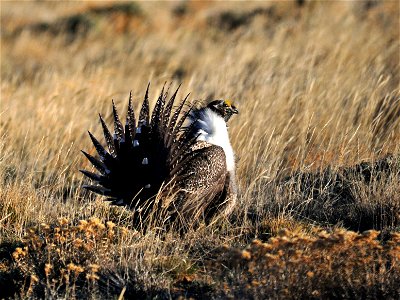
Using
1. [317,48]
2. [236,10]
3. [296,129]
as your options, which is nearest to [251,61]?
[317,48]

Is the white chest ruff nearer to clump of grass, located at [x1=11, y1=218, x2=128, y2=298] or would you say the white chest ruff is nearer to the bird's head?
the bird's head

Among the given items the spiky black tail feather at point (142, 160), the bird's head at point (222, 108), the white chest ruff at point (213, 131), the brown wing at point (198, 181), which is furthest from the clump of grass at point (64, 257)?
the bird's head at point (222, 108)

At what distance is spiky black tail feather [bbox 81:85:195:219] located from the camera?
200 inches

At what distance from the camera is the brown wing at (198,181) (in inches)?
201

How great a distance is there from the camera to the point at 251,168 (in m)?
6.90

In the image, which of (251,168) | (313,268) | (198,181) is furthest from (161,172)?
(251,168)

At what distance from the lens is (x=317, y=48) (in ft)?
35.0

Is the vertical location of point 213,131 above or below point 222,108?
below

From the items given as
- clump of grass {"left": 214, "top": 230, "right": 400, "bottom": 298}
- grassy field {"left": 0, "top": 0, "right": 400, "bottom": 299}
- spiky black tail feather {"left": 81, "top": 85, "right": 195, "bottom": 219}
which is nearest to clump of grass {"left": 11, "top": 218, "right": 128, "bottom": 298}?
grassy field {"left": 0, "top": 0, "right": 400, "bottom": 299}

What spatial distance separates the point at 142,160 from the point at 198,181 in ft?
1.35

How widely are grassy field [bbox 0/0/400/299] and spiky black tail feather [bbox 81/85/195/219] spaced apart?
0.75 ft

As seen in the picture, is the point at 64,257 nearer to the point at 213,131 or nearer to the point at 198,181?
the point at 198,181

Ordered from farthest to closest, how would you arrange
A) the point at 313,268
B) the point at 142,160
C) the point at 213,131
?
the point at 213,131 < the point at 142,160 < the point at 313,268

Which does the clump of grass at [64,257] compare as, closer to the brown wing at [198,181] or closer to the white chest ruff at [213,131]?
the brown wing at [198,181]
